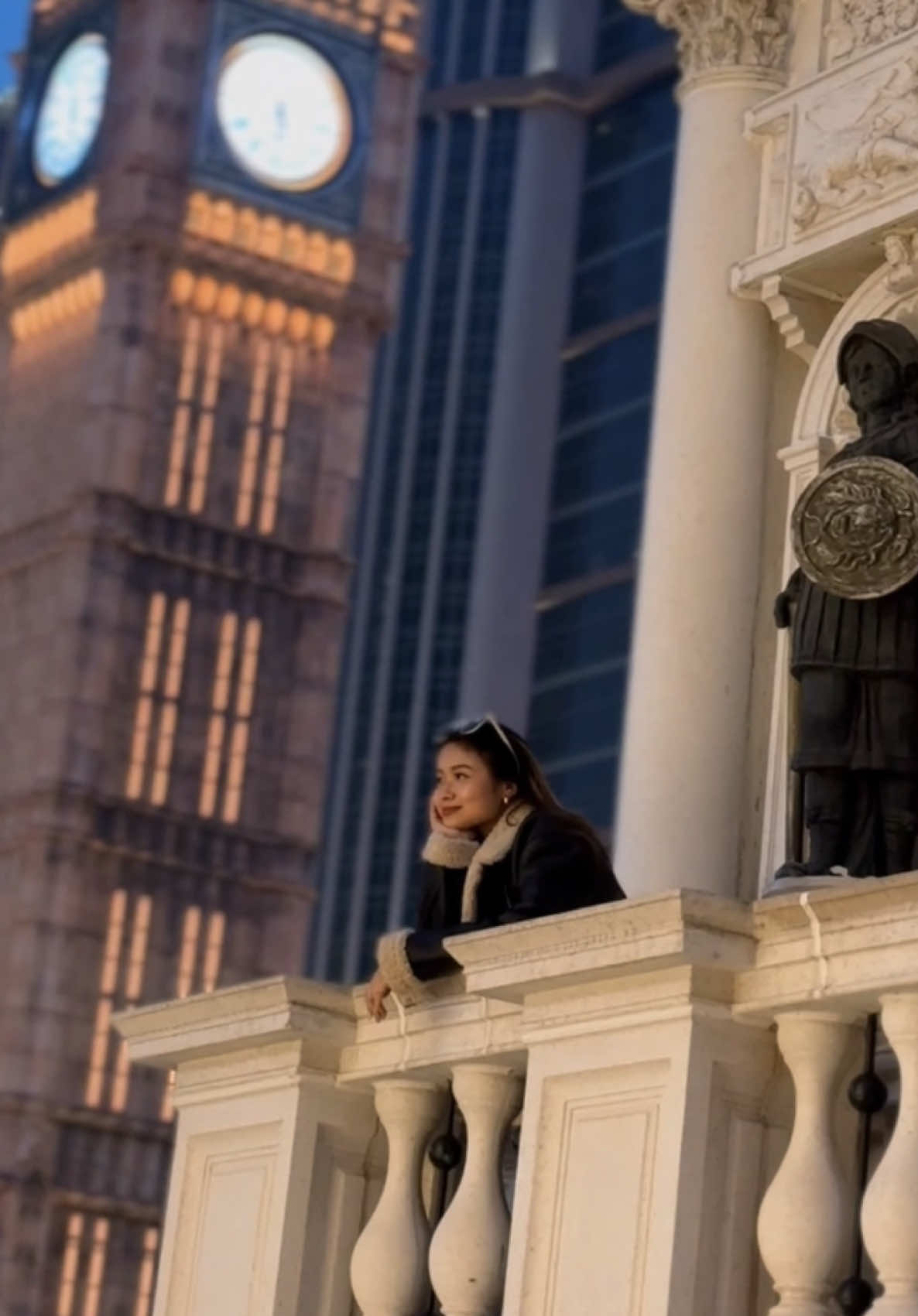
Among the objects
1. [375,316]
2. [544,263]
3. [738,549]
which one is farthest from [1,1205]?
[738,549]

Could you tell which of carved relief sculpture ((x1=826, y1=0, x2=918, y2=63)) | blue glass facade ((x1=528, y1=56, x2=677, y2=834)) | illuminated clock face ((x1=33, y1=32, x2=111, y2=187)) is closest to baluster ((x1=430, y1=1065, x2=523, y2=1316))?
carved relief sculpture ((x1=826, y1=0, x2=918, y2=63))

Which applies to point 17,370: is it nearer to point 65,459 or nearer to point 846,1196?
point 65,459

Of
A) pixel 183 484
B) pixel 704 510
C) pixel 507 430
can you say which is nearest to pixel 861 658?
pixel 704 510

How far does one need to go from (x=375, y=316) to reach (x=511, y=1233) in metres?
45.4

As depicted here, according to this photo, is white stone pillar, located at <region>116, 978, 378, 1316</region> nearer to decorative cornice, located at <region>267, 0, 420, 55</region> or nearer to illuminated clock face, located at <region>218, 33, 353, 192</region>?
illuminated clock face, located at <region>218, 33, 353, 192</region>

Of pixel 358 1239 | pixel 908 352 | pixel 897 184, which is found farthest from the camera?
pixel 897 184

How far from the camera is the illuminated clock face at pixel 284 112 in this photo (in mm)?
49594

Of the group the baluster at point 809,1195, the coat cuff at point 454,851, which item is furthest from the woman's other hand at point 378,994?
the baluster at point 809,1195

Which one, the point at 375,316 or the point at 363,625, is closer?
the point at 375,316

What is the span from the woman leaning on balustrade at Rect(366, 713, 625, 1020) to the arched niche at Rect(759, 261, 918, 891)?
137 centimetres

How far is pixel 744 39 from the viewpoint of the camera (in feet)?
25.1

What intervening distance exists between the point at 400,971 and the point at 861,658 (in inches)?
49.1

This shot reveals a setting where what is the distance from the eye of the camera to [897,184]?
6.98 metres

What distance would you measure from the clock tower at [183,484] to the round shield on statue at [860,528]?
4118 cm
